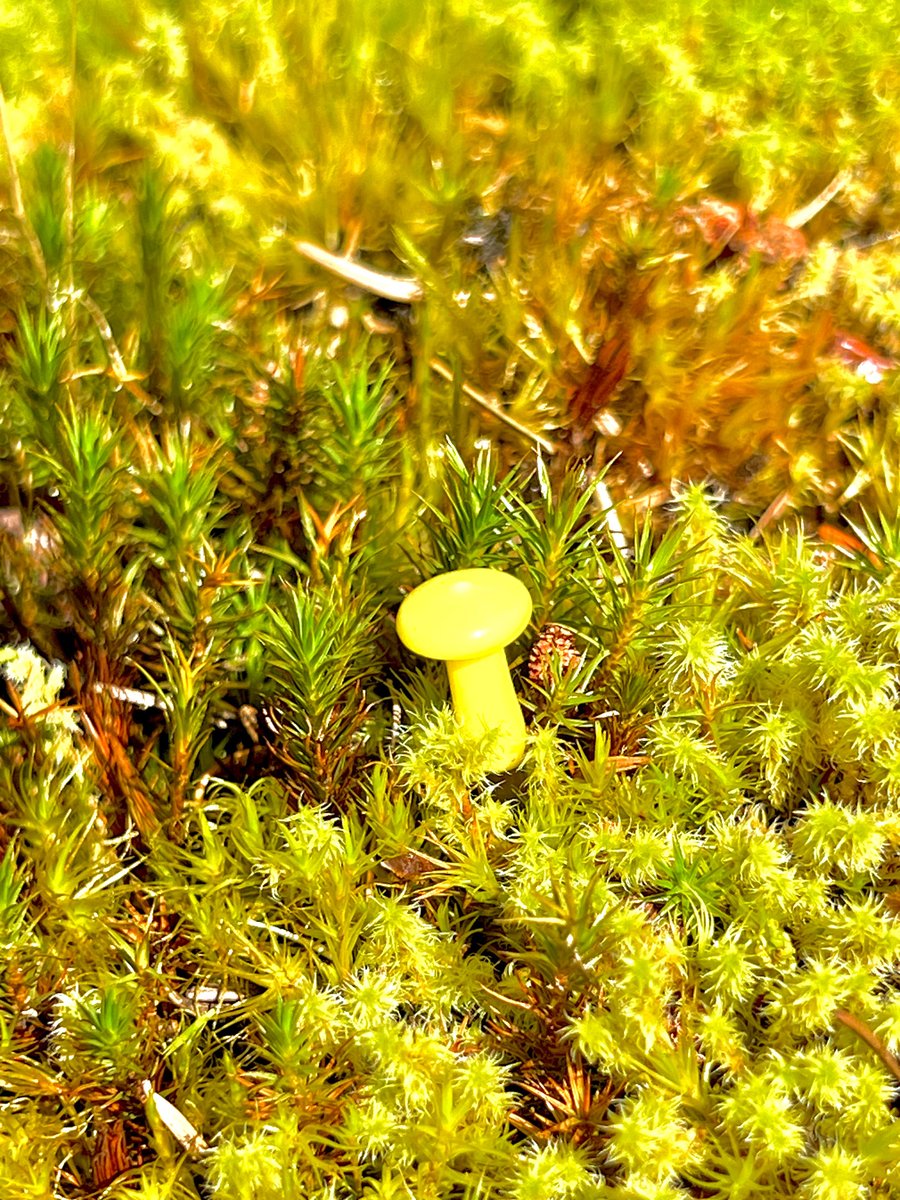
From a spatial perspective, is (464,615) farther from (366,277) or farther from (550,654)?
(366,277)

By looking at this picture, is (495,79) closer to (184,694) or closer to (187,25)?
(187,25)

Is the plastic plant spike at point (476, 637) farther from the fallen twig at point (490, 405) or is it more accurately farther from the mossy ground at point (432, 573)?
the fallen twig at point (490, 405)

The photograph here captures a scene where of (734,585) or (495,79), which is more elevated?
(495,79)

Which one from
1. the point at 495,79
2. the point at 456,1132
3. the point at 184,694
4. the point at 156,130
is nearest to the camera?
the point at 456,1132

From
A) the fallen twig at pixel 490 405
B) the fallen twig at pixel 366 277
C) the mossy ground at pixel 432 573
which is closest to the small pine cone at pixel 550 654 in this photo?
the mossy ground at pixel 432 573

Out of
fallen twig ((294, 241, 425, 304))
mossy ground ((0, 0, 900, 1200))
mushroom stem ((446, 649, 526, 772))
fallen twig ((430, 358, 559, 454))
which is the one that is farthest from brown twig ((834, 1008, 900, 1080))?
fallen twig ((294, 241, 425, 304))

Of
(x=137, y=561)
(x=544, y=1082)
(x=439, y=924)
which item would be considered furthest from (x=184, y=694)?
(x=544, y=1082)

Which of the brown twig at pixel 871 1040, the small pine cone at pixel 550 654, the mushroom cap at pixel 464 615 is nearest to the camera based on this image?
the brown twig at pixel 871 1040

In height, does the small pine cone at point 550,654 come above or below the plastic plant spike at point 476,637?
below
